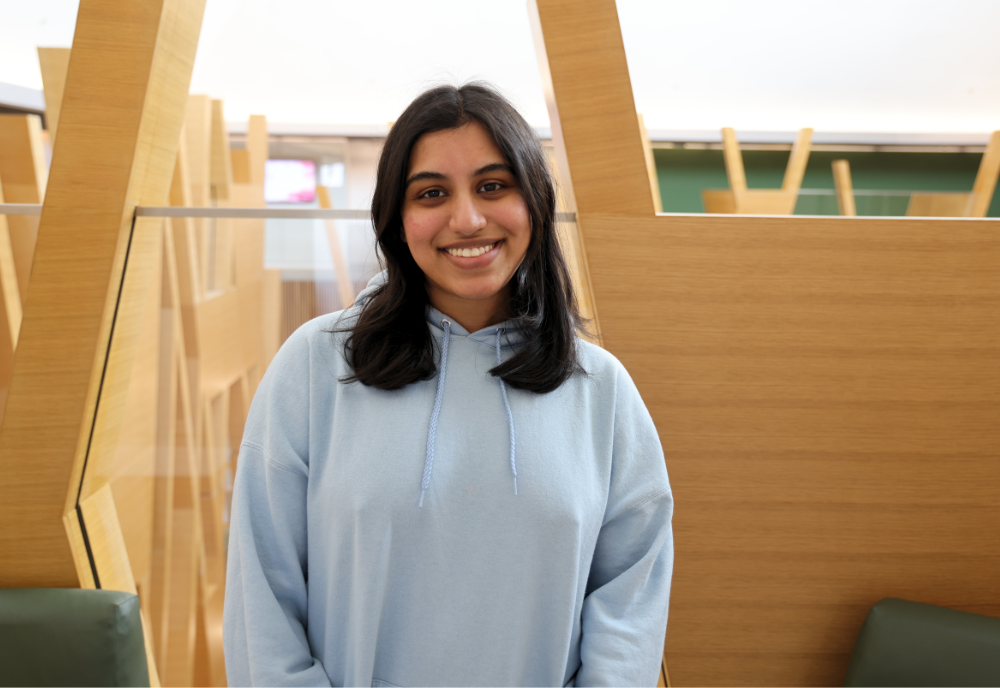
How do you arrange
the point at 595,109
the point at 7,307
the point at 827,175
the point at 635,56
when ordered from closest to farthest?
1. the point at 595,109
2. the point at 7,307
3. the point at 635,56
4. the point at 827,175

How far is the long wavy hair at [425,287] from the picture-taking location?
0.89m

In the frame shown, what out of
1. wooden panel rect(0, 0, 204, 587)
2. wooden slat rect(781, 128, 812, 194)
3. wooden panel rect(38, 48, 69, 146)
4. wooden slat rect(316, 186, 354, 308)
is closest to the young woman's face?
wooden slat rect(316, 186, 354, 308)

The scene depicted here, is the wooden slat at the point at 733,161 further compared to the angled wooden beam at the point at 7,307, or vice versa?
the wooden slat at the point at 733,161

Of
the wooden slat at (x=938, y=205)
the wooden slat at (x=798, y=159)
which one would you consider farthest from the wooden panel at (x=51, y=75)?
the wooden slat at (x=798, y=159)

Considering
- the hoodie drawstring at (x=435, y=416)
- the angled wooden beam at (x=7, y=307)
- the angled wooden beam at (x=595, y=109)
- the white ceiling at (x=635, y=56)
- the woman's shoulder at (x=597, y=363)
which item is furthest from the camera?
the white ceiling at (x=635, y=56)

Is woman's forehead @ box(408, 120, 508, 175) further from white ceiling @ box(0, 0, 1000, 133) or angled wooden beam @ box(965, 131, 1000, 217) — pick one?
white ceiling @ box(0, 0, 1000, 133)

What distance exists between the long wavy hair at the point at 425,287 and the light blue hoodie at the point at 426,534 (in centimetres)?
3

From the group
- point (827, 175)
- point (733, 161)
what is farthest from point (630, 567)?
point (827, 175)

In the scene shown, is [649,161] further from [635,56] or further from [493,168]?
[493,168]

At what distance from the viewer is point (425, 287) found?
1000 millimetres

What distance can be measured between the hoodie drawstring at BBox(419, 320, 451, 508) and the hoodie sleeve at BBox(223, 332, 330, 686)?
0.53 feet

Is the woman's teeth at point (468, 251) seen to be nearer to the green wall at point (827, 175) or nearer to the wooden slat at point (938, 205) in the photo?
the green wall at point (827, 175)

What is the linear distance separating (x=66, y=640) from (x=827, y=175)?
200 inches

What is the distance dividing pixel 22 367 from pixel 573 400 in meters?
1.20
